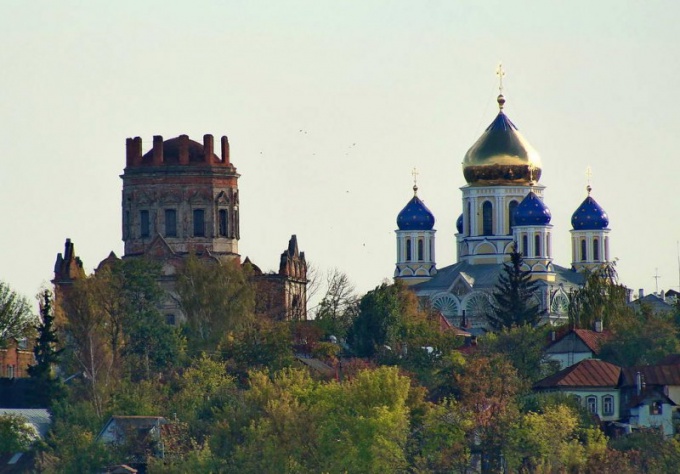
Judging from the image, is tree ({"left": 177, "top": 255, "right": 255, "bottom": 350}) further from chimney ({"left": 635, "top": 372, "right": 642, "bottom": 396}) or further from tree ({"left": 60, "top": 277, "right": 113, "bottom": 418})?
chimney ({"left": 635, "top": 372, "right": 642, "bottom": 396})

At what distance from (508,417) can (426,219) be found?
56263mm

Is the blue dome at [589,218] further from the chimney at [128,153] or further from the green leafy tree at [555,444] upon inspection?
the green leafy tree at [555,444]

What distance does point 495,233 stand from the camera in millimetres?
145625

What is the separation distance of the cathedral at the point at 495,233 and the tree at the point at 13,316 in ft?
76.1

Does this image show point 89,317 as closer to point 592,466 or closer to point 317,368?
point 317,368

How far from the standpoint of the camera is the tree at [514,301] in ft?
411

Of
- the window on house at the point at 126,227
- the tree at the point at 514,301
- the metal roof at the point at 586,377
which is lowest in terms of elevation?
the metal roof at the point at 586,377

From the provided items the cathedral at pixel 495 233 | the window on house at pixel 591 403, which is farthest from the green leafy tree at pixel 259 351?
the cathedral at pixel 495 233

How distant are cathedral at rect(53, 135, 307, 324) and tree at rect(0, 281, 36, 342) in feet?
20.4

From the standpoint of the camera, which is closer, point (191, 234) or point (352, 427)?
point (352, 427)

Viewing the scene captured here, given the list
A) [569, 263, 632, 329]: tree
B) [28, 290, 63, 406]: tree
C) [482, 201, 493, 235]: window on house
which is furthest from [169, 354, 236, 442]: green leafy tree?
[482, 201, 493, 235]: window on house

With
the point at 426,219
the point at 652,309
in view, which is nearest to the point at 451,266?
the point at 426,219

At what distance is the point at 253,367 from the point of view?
107438 millimetres

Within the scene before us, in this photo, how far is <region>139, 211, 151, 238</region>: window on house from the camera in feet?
422
